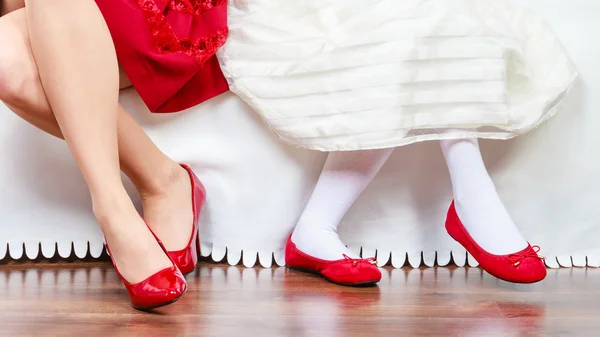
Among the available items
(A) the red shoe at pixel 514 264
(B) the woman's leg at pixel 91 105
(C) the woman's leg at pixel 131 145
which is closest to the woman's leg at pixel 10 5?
(C) the woman's leg at pixel 131 145

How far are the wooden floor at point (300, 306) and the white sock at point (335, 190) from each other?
0.08m

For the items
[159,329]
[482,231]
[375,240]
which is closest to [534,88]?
[482,231]

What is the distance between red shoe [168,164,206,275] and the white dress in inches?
6.7

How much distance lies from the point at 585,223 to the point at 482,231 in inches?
11.8

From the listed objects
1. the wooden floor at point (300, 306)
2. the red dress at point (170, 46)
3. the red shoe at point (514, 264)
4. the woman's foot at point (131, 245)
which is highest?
the red dress at point (170, 46)

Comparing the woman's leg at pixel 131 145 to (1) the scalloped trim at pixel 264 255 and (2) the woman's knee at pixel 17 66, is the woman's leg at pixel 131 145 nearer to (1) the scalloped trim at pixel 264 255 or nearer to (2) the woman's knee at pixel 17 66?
(2) the woman's knee at pixel 17 66

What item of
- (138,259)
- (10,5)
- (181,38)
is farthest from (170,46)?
(138,259)

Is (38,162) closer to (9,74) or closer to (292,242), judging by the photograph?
(9,74)

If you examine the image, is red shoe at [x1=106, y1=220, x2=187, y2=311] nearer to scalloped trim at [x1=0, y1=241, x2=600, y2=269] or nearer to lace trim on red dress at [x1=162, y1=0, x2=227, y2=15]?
scalloped trim at [x1=0, y1=241, x2=600, y2=269]

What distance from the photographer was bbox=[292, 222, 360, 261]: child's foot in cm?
133

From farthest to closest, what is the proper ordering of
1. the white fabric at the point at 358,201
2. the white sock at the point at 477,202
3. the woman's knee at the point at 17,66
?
1. the white fabric at the point at 358,201
2. the white sock at the point at 477,202
3. the woman's knee at the point at 17,66

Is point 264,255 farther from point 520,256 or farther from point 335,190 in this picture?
point 520,256

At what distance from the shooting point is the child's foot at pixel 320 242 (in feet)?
4.38

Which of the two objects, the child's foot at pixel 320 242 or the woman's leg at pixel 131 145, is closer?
the woman's leg at pixel 131 145
